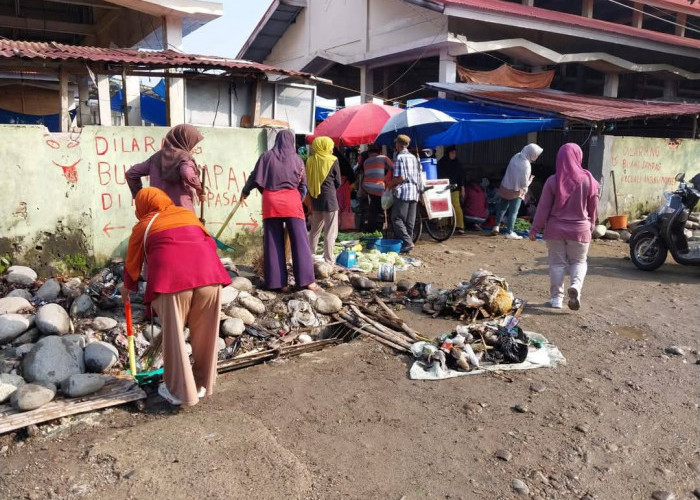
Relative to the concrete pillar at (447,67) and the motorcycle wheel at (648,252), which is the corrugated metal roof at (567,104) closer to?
the concrete pillar at (447,67)

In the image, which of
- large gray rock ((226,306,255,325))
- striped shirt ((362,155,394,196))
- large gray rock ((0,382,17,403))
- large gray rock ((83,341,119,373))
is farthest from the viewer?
striped shirt ((362,155,394,196))

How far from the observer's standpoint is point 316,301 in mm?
5891

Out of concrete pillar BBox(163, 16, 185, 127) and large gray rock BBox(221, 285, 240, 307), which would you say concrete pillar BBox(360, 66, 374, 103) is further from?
large gray rock BBox(221, 285, 240, 307)

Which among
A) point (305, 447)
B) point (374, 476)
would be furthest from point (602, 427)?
point (305, 447)

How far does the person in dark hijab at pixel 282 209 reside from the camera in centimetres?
599

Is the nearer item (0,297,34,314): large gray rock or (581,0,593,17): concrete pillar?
(0,297,34,314): large gray rock

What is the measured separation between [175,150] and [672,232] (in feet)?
20.6

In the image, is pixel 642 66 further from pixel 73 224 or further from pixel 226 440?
pixel 226 440

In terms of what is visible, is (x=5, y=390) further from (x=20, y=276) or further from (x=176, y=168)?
(x=20, y=276)

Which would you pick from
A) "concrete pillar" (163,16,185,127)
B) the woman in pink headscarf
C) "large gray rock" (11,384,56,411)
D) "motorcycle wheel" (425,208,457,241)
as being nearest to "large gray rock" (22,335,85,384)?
"large gray rock" (11,384,56,411)

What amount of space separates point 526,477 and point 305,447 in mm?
1231

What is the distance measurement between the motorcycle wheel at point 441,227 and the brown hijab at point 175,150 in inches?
212

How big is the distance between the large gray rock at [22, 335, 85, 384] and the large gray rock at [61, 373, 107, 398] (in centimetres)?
20

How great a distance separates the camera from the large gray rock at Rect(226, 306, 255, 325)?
213 inches
